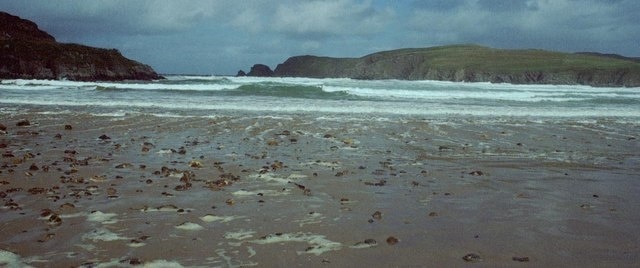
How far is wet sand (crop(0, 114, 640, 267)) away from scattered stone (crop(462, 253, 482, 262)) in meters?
0.02

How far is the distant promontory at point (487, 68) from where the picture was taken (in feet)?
256

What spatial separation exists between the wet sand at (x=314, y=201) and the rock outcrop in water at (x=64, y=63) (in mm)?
38788

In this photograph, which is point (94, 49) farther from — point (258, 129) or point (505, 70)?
point (505, 70)

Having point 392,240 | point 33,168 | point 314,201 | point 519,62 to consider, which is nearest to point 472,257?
point 392,240

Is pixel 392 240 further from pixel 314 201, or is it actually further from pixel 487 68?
pixel 487 68

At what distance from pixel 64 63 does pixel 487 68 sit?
76346 mm

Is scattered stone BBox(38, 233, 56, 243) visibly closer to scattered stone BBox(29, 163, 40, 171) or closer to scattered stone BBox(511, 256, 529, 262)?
scattered stone BBox(29, 163, 40, 171)

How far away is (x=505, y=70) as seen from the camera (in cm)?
9394

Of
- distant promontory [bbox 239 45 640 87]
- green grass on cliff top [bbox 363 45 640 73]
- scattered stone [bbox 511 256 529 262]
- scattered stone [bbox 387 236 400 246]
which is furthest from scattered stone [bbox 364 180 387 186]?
green grass on cliff top [bbox 363 45 640 73]

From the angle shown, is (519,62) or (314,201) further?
(519,62)

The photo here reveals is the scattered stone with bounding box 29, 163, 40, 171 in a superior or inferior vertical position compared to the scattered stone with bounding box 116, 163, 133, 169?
superior

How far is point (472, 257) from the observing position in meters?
3.86

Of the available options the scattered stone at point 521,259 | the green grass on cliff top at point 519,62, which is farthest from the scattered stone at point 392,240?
the green grass on cliff top at point 519,62

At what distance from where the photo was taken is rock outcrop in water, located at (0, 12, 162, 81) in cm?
4491
